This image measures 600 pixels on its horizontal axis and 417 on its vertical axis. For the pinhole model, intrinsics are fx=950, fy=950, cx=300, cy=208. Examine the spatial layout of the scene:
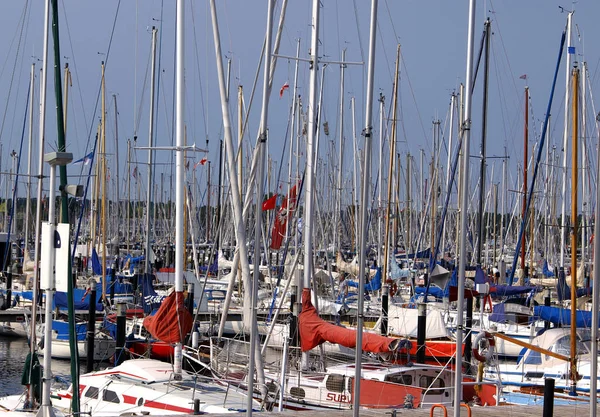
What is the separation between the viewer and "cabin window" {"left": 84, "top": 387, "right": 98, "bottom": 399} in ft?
64.6

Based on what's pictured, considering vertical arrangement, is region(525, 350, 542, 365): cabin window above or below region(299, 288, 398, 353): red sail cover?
below

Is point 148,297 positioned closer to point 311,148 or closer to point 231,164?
point 311,148

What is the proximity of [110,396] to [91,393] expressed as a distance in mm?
665

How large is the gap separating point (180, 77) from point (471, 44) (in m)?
8.04

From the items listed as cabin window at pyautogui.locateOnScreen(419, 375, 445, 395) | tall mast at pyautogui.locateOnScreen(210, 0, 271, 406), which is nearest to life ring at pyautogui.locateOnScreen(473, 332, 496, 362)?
cabin window at pyautogui.locateOnScreen(419, 375, 445, 395)

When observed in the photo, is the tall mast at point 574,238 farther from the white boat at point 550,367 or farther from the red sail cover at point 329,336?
the red sail cover at point 329,336

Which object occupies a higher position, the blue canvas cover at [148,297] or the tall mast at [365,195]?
the tall mast at [365,195]

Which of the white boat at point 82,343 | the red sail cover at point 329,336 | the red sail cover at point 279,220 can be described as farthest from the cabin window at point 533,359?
the white boat at point 82,343

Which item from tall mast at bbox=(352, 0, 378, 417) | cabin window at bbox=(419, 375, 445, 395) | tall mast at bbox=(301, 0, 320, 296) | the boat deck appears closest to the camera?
tall mast at bbox=(352, 0, 378, 417)

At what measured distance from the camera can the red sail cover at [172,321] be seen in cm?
1956

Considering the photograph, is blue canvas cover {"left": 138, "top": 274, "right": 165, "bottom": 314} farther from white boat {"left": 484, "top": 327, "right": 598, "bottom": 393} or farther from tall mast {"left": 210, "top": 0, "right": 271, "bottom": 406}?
tall mast {"left": 210, "top": 0, "right": 271, "bottom": 406}

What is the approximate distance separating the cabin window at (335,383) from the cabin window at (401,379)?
0.94 metres

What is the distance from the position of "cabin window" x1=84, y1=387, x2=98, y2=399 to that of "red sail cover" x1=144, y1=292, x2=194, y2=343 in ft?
5.63

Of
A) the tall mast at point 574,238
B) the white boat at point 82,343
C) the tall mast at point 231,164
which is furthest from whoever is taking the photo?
the white boat at point 82,343
